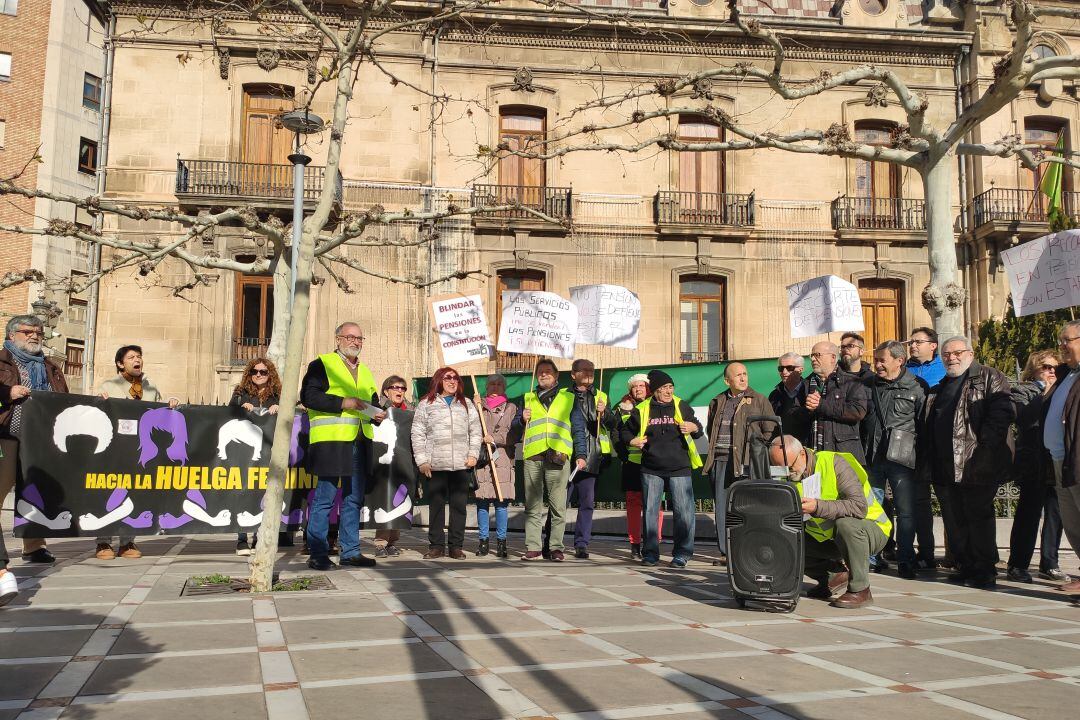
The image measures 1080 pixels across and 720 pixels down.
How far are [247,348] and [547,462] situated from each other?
546 inches

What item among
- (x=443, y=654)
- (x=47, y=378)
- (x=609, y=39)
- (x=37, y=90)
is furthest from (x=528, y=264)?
(x=37, y=90)

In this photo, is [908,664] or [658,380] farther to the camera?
[658,380]

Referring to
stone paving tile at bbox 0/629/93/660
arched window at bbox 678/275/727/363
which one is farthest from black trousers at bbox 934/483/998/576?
arched window at bbox 678/275/727/363

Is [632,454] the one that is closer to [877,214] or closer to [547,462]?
[547,462]

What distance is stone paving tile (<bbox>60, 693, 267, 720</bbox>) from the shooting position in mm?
3291

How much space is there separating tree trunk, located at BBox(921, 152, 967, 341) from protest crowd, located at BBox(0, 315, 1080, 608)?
74.9 inches

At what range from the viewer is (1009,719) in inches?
133

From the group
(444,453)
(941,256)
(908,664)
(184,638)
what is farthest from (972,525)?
(184,638)

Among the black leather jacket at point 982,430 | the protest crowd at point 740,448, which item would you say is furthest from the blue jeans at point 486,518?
the black leather jacket at point 982,430

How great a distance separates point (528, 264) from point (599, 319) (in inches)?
405

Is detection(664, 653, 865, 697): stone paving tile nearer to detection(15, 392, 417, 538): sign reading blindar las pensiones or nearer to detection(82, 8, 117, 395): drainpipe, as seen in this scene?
detection(15, 392, 417, 538): sign reading blindar las pensiones

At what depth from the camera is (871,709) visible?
11.5ft

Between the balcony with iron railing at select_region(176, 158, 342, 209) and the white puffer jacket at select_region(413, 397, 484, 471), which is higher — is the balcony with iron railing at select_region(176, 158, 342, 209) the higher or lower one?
the higher one

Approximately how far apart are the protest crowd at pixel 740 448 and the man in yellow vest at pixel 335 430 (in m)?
0.02
